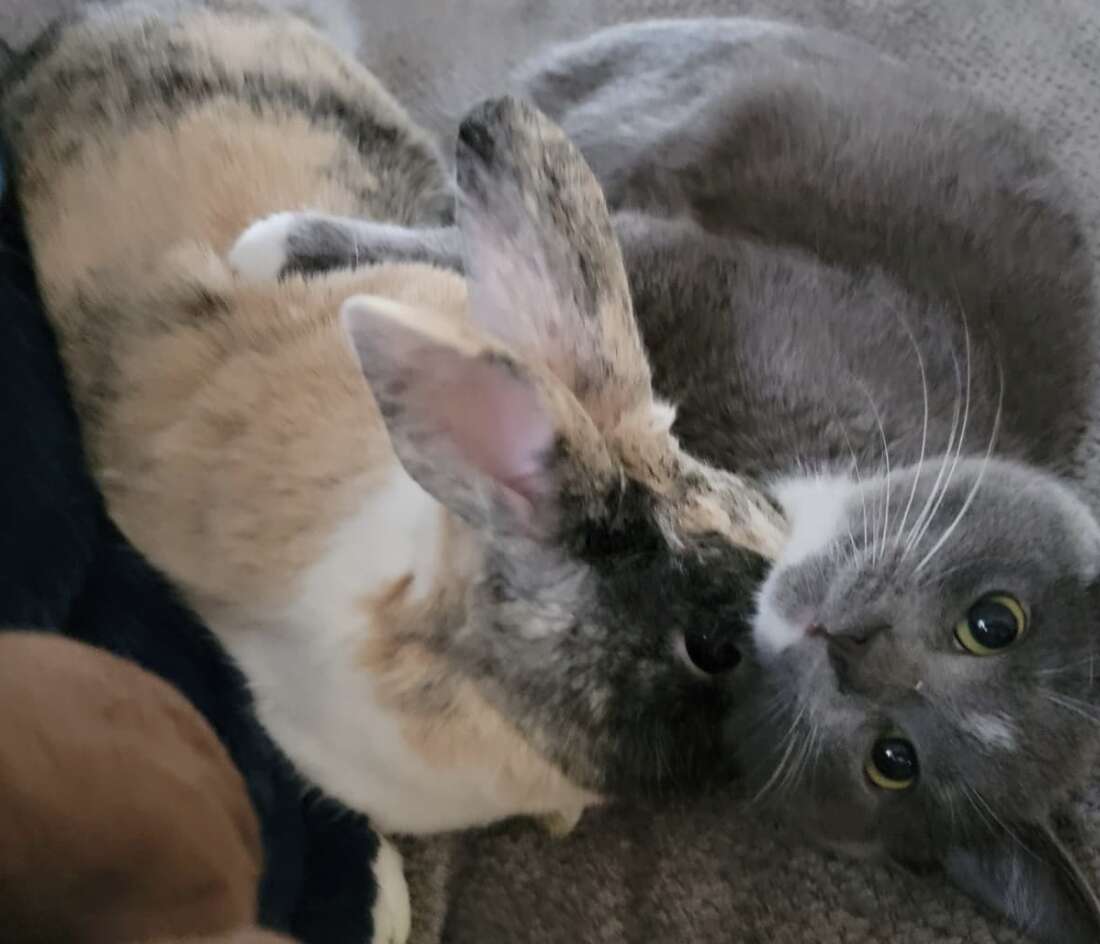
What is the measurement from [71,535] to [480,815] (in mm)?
495

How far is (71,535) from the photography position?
1.08 metres

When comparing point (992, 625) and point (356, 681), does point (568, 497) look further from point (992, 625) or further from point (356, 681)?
point (992, 625)

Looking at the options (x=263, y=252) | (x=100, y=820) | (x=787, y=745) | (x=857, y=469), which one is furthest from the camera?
(x=857, y=469)

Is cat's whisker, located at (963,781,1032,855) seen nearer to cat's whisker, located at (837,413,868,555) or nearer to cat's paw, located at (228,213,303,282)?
cat's whisker, located at (837,413,868,555)

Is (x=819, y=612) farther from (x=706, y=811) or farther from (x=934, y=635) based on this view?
(x=706, y=811)

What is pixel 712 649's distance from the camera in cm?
100

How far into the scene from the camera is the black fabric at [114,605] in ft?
3.39

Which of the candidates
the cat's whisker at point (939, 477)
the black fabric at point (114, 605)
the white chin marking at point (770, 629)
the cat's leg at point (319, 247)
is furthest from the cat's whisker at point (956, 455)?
the black fabric at point (114, 605)

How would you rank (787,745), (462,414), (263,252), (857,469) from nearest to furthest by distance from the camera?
(462,414) → (787,745) → (263,252) → (857,469)

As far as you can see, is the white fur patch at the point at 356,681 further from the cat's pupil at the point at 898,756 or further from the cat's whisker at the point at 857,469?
the cat's whisker at the point at 857,469

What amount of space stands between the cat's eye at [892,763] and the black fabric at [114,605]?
54cm

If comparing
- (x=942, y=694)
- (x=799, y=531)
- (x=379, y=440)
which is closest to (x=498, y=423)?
(x=379, y=440)

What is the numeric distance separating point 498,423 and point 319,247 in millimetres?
485

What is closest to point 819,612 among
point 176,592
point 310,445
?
point 310,445
